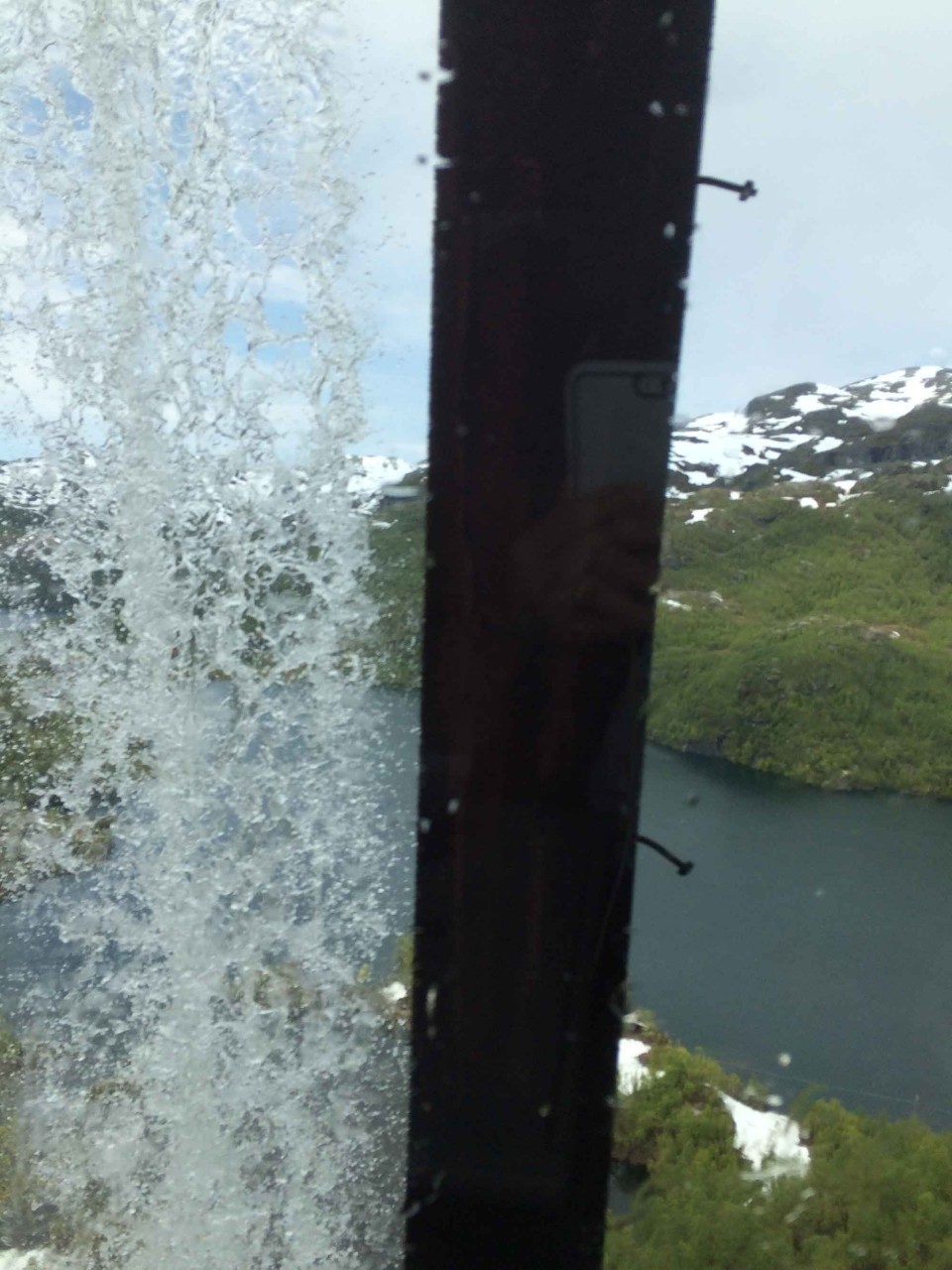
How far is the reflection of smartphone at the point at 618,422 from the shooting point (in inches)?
24.1

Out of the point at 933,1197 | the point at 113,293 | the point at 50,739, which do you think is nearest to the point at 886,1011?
the point at 933,1197

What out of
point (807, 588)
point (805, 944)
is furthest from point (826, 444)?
point (805, 944)

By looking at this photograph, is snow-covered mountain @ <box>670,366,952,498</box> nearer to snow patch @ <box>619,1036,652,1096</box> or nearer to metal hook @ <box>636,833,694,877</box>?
metal hook @ <box>636,833,694,877</box>

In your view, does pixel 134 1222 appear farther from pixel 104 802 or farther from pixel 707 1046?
pixel 707 1046

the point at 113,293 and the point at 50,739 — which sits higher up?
the point at 113,293

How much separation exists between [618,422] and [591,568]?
97mm

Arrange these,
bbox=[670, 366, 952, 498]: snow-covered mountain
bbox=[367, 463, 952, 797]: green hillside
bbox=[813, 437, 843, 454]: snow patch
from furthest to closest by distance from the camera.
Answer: bbox=[813, 437, 843, 454]: snow patch
bbox=[367, 463, 952, 797]: green hillside
bbox=[670, 366, 952, 498]: snow-covered mountain

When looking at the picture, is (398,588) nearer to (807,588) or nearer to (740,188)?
(740,188)

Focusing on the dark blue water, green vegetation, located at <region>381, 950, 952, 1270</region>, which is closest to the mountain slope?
the dark blue water

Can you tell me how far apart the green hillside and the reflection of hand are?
557mm

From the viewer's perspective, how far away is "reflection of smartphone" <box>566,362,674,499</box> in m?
0.61

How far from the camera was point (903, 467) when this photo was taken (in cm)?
174

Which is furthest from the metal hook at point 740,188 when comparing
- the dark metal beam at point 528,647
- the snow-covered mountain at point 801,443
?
the snow-covered mountain at point 801,443

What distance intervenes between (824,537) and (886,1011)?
3071mm
